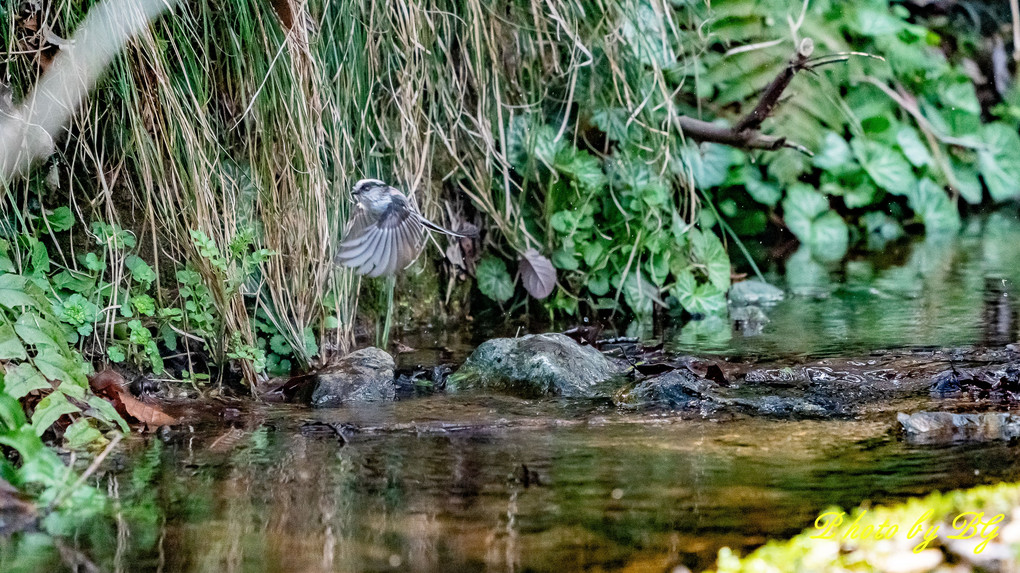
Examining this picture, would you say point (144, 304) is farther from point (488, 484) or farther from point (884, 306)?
point (884, 306)

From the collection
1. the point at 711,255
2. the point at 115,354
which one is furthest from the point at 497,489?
the point at 711,255

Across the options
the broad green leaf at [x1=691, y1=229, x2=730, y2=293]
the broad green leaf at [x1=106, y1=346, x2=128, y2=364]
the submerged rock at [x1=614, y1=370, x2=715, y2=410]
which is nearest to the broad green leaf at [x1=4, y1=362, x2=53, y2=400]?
the broad green leaf at [x1=106, y1=346, x2=128, y2=364]

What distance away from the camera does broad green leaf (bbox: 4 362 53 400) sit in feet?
5.96

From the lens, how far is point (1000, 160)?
6.29 m

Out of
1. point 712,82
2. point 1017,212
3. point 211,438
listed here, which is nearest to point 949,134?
point 1017,212

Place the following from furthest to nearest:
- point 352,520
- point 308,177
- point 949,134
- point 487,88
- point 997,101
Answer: point 997,101 → point 949,134 → point 487,88 → point 308,177 → point 352,520

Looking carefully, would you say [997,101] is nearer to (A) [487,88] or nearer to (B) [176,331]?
(A) [487,88]

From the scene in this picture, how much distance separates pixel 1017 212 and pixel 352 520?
5884mm

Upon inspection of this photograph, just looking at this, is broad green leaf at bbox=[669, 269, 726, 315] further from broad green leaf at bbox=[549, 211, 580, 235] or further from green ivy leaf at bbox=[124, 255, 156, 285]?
green ivy leaf at bbox=[124, 255, 156, 285]

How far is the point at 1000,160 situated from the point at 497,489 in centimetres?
557

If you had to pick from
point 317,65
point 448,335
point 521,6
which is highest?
point 521,6

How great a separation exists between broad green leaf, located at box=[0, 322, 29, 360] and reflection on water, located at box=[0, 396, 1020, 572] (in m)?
0.26

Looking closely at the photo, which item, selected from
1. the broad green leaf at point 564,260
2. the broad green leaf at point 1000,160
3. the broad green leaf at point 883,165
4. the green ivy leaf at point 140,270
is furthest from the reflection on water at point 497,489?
the broad green leaf at point 1000,160

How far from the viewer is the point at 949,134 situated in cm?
616
